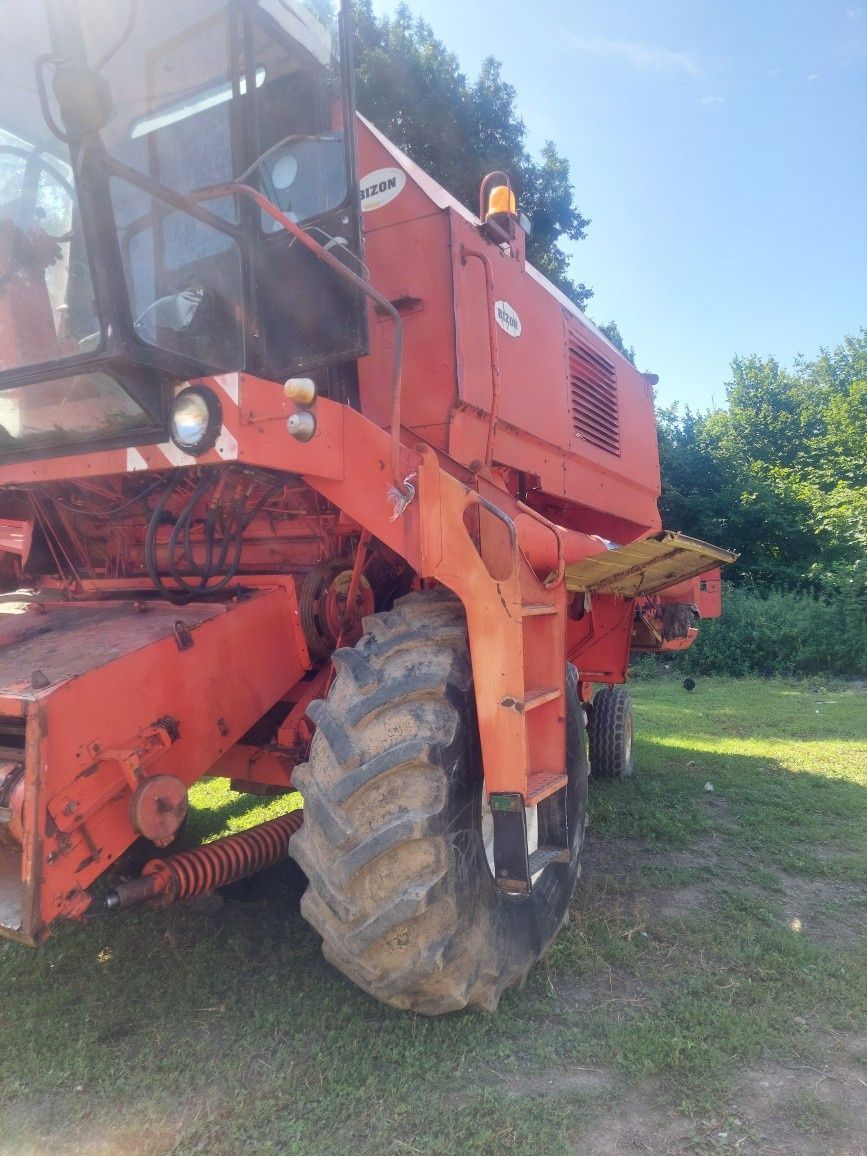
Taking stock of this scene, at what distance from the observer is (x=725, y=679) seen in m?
14.7

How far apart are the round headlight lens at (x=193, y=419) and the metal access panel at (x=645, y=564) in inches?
58.8

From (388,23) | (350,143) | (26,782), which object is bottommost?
(26,782)

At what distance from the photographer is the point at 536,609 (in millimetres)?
2826

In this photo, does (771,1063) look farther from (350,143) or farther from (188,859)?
(350,143)

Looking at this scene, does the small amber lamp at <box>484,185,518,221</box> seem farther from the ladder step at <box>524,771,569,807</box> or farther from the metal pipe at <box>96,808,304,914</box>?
the metal pipe at <box>96,808,304,914</box>

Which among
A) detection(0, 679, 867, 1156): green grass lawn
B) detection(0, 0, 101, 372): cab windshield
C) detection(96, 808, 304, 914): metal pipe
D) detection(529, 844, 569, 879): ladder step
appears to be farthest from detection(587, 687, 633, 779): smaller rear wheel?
detection(0, 0, 101, 372): cab windshield

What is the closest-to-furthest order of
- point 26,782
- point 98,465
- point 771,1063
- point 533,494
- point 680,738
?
point 26,782 → point 771,1063 → point 98,465 → point 533,494 → point 680,738

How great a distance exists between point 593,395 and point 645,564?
1793 millimetres

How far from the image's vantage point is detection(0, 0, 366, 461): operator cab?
2.53 meters

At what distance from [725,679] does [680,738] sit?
21.7ft

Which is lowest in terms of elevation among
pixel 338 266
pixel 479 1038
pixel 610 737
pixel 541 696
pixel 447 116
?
pixel 479 1038

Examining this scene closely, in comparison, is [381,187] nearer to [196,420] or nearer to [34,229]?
[34,229]

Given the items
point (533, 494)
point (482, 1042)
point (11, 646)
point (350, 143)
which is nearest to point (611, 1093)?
point (482, 1042)

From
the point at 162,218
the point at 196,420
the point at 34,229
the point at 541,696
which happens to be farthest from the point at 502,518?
the point at 34,229
